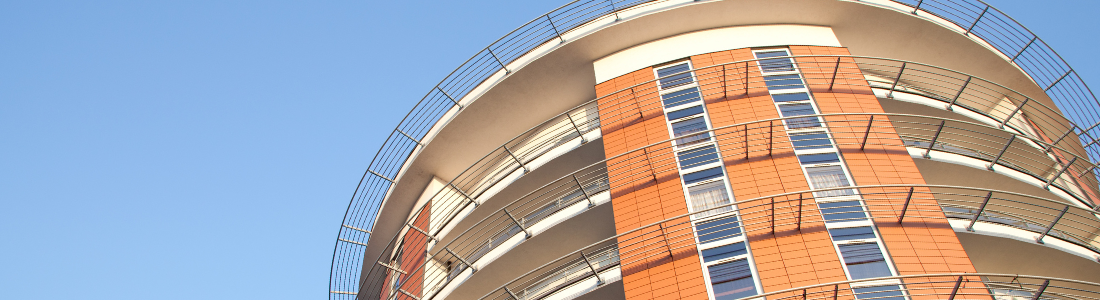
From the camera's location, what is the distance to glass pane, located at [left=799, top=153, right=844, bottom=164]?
1595 cm

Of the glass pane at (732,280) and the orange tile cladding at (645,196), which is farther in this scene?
the orange tile cladding at (645,196)

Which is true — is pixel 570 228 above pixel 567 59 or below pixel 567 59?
below

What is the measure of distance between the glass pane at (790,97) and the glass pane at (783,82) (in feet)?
1.11

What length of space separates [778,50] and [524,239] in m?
9.73

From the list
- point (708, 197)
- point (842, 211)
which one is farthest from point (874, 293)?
point (708, 197)

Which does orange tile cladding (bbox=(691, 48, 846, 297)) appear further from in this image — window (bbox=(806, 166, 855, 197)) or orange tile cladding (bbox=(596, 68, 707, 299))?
orange tile cladding (bbox=(596, 68, 707, 299))

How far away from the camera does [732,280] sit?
13.6 metres

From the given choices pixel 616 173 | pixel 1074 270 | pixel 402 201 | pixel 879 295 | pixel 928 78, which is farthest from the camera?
pixel 402 201

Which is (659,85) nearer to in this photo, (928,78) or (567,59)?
(567,59)

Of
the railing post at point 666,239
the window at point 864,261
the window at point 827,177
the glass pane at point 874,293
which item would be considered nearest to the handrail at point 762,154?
the window at point 827,177

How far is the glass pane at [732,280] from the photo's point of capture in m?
13.3

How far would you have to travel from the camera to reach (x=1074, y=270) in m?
15.1

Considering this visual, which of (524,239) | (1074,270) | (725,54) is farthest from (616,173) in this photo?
Result: (1074,270)

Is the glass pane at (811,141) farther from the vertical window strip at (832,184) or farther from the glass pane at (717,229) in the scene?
the glass pane at (717,229)
